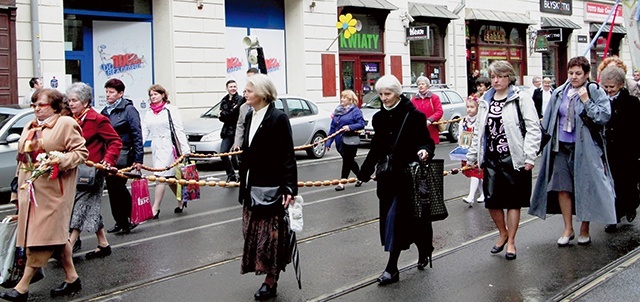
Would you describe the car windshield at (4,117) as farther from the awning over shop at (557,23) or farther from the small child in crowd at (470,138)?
the awning over shop at (557,23)

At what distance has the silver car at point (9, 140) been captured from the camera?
1173 centimetres

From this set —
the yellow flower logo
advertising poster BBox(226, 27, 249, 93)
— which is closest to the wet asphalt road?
advertising poster BBox(226, 27, 249, 93)

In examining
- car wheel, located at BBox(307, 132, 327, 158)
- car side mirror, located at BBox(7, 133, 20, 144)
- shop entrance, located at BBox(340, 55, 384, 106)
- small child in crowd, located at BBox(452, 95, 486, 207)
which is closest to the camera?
small child in crowd, located at BBox(452, 95, 486, 207)

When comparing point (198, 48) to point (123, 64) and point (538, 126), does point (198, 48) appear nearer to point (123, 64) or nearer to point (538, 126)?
point (123, 64)

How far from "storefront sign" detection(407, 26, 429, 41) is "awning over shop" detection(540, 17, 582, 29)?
978 centimetres

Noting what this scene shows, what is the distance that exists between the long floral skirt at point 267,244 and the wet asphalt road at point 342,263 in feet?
0.99

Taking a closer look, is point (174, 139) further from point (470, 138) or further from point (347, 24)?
point (347, 24)

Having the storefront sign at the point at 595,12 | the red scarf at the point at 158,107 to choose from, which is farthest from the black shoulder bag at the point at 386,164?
the storefront sign at the point at 595,12

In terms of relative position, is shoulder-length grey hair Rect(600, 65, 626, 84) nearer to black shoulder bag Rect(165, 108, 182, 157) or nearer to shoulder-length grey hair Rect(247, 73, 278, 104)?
shoulder-length grey hair Rect(247, 73, 278, 104)

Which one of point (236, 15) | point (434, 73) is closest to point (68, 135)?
point (236, 15)

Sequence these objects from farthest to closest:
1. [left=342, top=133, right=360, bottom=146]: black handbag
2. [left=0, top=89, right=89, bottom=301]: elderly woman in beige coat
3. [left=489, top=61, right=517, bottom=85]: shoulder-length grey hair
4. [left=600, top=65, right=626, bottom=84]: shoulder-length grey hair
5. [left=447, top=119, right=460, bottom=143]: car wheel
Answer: [left=447, top=119, right=460, bottom=143]: car wheel, [left=342, top=133, right=360, bottom=146]: black handbag, [left=600, top=65, right=626, bottom=84]: shoulder-length grey hair, [left=489, top=61, right=517, bottom=85]: shoulder-length grey hair, [left=0, top=89, right=89, bottom=301]: elderly woman in beige coat

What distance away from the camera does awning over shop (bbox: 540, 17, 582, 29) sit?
35659 mm

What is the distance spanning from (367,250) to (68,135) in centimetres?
310

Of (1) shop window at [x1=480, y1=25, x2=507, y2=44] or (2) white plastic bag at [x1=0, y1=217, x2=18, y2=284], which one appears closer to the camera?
(2) white plastic bag at [x1=0, y1=217, x2=18, y2=284]
